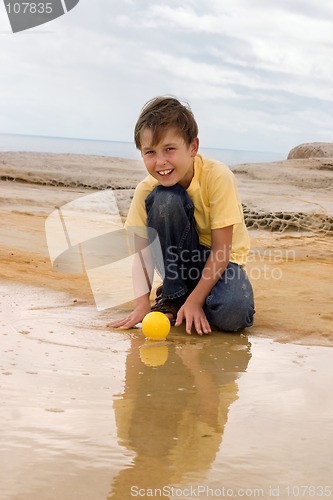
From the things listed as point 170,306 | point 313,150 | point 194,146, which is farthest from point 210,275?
point 313,150

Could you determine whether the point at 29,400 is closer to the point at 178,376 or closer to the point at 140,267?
the point at 178,376

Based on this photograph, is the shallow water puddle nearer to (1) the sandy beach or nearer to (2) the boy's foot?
(2) the boy's foot

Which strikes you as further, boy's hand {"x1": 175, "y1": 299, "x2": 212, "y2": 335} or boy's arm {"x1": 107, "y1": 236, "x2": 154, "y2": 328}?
boy's arm {"x1": 107, "y1": 236, "x2": 154, "y2": 328}

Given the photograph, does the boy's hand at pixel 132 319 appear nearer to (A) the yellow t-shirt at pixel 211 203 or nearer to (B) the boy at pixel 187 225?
(B) the boy at pixel 187 225

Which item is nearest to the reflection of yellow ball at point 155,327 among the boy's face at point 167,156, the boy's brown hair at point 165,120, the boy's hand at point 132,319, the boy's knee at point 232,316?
the boy's hand at point 132,319

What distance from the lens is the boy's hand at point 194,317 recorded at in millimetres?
3107

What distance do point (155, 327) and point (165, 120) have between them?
0.97 metres

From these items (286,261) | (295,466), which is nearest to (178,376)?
(295,466)

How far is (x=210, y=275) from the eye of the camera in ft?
10.4

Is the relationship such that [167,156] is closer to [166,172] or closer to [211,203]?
[166,172]

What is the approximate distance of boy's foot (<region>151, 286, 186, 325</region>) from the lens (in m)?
3.36

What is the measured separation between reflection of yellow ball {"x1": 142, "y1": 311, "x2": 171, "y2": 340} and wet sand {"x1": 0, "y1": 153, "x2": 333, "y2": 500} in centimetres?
6

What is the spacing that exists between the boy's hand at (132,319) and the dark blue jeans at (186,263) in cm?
21

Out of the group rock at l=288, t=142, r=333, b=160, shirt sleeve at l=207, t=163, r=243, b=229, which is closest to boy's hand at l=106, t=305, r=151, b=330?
shirt sleeve at l=207, t=163, r=243, b=229
